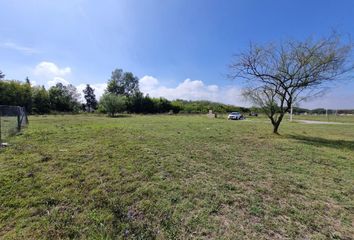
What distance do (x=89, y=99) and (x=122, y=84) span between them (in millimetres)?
19064

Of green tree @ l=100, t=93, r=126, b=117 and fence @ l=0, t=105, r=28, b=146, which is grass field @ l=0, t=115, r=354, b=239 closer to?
fence @ l=0, t=105, r=28, b=146

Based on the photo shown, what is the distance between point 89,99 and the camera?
74750 mm

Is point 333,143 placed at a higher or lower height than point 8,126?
lower

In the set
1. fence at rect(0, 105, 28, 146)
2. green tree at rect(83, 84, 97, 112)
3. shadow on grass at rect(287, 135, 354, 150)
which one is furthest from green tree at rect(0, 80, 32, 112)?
shadow on grass at rect(287, 135, 354, 150)

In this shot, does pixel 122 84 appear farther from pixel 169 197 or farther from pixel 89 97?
pixel 169 197

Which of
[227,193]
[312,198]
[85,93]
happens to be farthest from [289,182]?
[85,93]

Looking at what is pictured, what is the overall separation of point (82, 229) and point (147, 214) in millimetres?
817

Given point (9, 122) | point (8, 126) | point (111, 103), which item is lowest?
point (8, 126)

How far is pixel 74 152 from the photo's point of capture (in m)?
5.65

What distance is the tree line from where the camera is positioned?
41562mm

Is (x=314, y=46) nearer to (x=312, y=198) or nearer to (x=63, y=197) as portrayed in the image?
(x=312, y=198)

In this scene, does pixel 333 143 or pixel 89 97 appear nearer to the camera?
pixel 333 143

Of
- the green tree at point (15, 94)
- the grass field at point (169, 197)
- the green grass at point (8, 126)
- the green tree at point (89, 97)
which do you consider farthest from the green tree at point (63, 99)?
the grass field at point (169, 197)

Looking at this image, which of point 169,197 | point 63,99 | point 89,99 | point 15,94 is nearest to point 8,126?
point 169,197
